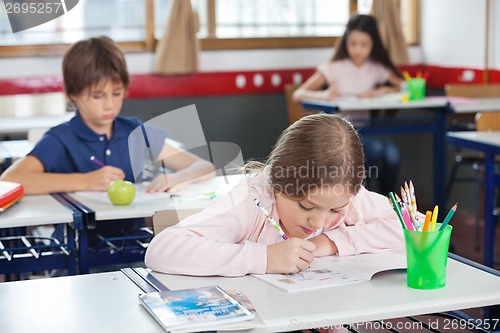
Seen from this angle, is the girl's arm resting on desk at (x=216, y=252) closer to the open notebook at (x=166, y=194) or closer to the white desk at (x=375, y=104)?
the open notebook at (x=166, y=194)

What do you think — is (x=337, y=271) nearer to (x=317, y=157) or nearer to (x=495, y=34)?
(x=317, y=157)

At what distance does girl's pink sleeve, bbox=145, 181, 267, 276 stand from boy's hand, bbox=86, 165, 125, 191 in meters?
0.95

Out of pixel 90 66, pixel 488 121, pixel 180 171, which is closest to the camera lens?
pixel 180 171

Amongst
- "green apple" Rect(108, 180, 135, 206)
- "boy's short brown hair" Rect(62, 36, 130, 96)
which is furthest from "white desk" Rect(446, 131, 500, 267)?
"green apple" Rect(108, 180, 135, 206)

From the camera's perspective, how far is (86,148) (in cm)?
313

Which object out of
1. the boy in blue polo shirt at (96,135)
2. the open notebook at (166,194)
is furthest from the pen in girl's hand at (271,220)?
the boy in blue polo shirt at (96,135)

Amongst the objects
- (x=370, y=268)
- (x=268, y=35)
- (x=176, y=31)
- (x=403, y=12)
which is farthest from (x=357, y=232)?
(x=403, y=12)

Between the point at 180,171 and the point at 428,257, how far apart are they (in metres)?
1.45

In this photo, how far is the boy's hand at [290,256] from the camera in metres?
1.77

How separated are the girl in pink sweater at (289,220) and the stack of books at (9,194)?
0.77 m

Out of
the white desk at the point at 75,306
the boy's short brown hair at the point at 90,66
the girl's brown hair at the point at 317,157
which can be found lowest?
the white desk at the point at 75,306

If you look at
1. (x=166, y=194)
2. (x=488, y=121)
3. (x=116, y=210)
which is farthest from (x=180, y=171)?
(x=488, y=121)

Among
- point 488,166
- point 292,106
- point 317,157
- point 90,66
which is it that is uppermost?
point 90,66

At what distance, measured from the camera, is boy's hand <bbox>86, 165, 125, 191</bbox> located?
281 cm
